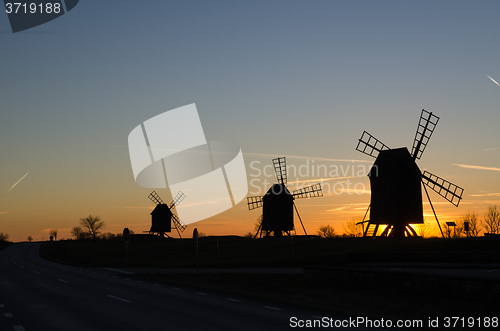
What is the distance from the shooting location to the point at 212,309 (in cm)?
1366

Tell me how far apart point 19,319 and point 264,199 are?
181 ft

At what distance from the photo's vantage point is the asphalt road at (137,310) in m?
11.3

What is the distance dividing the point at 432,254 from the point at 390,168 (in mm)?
20028

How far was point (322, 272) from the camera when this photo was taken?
67.3 ft

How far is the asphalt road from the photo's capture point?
37.0ft

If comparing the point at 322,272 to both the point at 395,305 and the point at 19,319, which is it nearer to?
the point at 395,305

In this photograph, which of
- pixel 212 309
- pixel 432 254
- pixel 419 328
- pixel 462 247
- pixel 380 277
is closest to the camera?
pixel 419 328

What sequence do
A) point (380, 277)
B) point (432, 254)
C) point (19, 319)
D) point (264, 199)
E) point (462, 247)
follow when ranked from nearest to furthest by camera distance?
point (19, 319) < point (380, 277) < point (432, 254) < point (462, 247) < point (264, 199)

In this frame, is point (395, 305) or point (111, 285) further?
point (111, 285)

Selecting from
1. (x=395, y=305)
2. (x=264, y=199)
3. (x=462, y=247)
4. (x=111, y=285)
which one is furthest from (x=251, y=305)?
(x=264, y=199)

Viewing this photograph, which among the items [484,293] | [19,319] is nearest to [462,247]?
[484,293]

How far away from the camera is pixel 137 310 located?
44.6 ft

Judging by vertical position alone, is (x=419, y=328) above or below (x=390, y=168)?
below

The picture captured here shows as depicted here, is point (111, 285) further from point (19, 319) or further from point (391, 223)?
point (391, 223)
